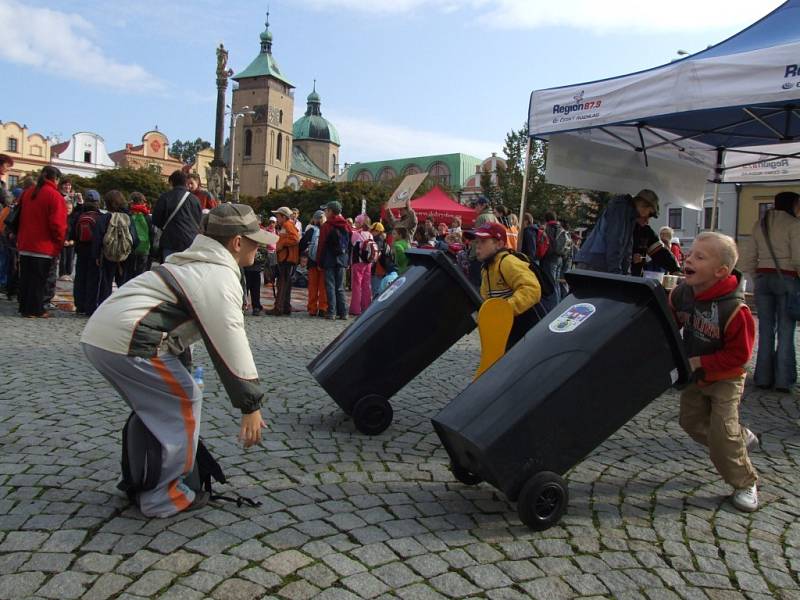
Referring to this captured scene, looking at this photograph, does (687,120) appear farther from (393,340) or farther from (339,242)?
(339,242)

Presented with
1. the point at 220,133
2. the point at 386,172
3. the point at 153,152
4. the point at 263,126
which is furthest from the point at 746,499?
the point at 386,172

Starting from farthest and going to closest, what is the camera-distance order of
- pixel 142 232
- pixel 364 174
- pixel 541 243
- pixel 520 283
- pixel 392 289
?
1. pixel 364 174
2. pixel 541 243
3. pixel 142 232
4. pixel 392 289
5. pixel 520 283

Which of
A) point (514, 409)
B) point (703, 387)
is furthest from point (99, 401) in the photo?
point (703, 387)

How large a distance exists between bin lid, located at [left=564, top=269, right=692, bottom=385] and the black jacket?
21.2 ft

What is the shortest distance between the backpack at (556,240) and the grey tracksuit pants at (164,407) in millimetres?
9196

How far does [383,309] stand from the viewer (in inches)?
186

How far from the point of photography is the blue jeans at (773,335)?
267 inches

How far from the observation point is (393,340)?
470 centimetres

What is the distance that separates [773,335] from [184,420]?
6.04m

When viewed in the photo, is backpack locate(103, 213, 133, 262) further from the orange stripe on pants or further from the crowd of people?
the orange stripe on pants

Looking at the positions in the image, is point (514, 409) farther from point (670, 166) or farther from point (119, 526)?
point (670, 166)

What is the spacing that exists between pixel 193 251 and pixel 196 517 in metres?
1.24

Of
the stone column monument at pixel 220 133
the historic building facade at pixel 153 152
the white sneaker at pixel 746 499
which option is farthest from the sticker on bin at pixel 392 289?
the historic building facade at pixel 153 152

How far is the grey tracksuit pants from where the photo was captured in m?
3.00
